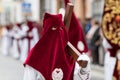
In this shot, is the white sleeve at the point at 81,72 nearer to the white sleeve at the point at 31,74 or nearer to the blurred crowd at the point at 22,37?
the white sleeve at the point at 31,74

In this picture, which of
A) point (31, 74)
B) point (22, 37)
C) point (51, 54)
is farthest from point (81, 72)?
point (22, 37)

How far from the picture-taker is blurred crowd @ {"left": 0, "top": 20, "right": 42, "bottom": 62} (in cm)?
1764

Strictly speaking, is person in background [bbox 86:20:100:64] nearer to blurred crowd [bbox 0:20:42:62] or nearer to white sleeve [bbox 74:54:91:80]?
blurred crowd [bbox 0:20:42:62]

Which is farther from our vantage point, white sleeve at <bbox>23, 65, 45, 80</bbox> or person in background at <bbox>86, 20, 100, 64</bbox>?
person in background at <bbox>86, 20, 100, 64</bbox>

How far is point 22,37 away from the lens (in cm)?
1898

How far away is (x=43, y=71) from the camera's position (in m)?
4.59

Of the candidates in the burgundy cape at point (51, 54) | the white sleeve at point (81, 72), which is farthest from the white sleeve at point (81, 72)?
the burgundy cape at point (51, 54)

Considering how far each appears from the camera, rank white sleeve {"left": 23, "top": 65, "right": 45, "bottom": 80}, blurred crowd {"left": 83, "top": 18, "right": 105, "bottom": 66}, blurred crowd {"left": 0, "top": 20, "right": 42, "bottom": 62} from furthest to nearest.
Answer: blurred crowd {"left": 0, "top": 20, "right": 42, "bottom": 62} → blurred crowd {"left": 83, "top": 18, "right": 105, "bottom": 66} → white sleeve {"left": 23, "top": 65, "right": 45, "bottom": 80}

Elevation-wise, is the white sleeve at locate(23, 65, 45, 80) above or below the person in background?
above

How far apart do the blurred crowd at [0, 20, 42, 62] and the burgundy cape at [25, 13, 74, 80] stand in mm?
11436

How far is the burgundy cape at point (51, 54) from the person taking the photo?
4543mm

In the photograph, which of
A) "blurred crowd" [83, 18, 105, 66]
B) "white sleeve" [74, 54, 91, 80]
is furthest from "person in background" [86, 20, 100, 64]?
"white sleeve" [74, 54, 91, 80]

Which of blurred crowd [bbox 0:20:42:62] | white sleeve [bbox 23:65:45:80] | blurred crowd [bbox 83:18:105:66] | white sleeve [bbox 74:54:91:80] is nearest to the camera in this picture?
white sleeve [bbox 74:54:91:80]

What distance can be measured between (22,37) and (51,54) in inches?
571
